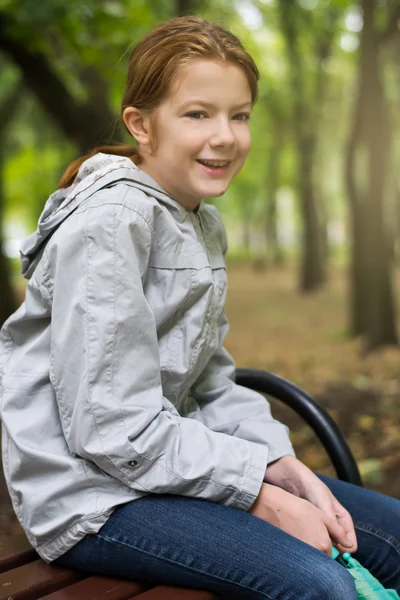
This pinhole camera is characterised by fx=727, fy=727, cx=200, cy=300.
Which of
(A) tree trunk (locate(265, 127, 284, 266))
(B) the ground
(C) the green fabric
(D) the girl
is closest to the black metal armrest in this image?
(D) the girl

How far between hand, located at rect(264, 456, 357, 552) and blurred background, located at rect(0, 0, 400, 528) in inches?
40.6

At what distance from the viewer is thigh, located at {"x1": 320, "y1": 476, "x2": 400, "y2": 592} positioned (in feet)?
Answer: 6.49

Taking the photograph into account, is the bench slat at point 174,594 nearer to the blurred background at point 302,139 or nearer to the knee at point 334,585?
the knee at point 334,585

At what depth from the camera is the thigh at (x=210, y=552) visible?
1546 millimetres

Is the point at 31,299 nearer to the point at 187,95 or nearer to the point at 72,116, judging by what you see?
the point at 187,95

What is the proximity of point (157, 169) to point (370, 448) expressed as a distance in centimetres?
335

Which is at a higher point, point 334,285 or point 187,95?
point 187,95

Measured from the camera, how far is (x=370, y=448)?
15.5 feet

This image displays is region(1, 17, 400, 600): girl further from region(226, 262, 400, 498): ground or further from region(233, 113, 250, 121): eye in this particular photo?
region(226, 262, 400, 498): ground

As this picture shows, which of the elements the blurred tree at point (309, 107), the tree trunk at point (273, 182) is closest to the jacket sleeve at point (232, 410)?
the blurred tree at point (309, 107)

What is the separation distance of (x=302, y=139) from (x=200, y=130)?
1457 cm

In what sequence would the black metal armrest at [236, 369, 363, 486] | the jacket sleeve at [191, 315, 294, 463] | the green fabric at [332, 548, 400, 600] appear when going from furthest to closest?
the black metal armrest at [236, 369, 363, 486]
the jacket sleeve at [191, 315, 294, 463]
the green fabric at [332, 548, 400, 600]

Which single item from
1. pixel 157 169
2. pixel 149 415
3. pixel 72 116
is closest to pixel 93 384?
pixel 149 415

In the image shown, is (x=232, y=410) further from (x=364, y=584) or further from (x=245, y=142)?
(x=245, y=142)
